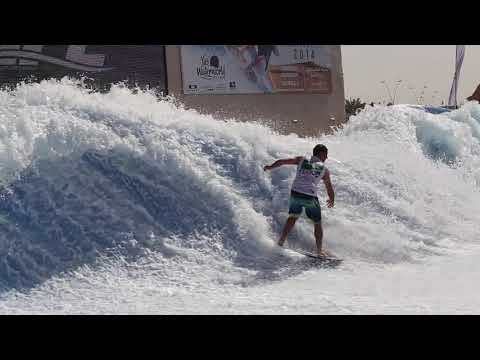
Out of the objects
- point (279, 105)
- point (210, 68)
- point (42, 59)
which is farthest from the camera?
point (279, 105)

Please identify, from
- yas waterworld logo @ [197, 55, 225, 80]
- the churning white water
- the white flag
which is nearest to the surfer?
→ the churning white water

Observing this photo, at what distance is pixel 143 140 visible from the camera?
8.25 m

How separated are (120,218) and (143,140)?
157 centimetres

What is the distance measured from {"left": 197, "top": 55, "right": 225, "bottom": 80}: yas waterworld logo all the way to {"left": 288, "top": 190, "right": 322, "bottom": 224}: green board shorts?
42.1ft

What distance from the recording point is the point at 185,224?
7.39m

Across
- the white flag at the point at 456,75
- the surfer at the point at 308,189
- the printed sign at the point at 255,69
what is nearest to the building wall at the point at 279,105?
the printed sign at the point at 255,69

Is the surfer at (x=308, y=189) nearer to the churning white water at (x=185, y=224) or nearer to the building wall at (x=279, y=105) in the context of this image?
the churning white water at (x=185, y=224)

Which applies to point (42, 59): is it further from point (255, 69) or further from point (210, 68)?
point (255, 69)

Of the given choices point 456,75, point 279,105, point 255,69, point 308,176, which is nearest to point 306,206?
point 308,176

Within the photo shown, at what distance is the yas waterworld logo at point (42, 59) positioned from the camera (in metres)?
16.6

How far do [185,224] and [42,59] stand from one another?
451 inches

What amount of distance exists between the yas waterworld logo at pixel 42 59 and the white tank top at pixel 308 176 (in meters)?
11.6
